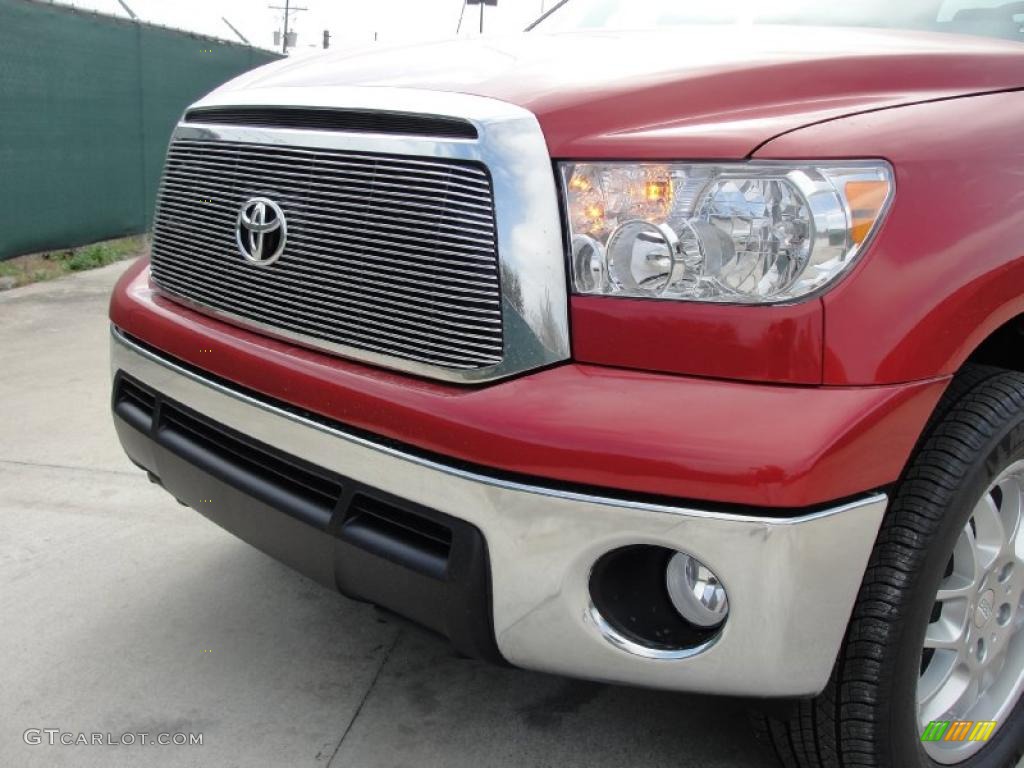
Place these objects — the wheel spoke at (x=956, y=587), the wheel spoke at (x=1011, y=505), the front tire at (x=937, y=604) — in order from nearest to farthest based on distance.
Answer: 1. the front tire at (x=937, y=604)
2. the wheel spoke at (x=956, y=587)
3. the wheel spoke at (x=1011, y=505)

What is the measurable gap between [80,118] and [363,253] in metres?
7.63

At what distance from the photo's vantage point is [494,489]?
1.68 metres

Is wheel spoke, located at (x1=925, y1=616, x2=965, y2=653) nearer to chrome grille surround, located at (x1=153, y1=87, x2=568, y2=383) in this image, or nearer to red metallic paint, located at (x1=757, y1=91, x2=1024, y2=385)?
red metallic paint, located at (x1=757, y1=91, x2=1024, y2=385)

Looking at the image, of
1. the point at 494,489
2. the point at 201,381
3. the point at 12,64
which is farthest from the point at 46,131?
the point at 494,489

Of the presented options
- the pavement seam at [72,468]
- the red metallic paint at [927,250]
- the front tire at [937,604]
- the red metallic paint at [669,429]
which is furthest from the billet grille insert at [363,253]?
the pavement seam at [72,468]

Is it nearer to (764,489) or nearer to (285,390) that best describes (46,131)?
(285,390)

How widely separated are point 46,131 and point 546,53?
23.1 ft

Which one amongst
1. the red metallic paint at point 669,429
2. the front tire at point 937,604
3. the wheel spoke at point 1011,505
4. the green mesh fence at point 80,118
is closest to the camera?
the red metallic paint at point 669,429

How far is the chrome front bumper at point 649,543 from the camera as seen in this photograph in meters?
1.57

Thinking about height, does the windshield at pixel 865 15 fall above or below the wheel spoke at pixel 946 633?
above

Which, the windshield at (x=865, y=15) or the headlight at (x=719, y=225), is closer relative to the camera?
the headlight at (x=719, y=225)

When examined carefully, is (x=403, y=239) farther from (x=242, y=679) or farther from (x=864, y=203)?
(x=242, y=679)

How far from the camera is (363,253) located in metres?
1.92

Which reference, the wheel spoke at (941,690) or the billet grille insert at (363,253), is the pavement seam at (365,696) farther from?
the wheel spoke at (941,690)
